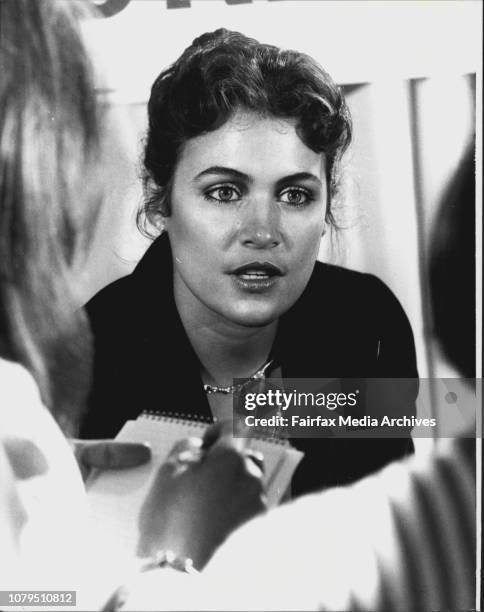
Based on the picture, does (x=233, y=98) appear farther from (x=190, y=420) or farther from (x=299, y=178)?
(x=190, y=420)

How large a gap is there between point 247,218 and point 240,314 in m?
0.18

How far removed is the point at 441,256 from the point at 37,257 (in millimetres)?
755

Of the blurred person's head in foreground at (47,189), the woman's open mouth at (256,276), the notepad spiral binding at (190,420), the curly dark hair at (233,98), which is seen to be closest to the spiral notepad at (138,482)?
the notepad spiral binding at (190,420)

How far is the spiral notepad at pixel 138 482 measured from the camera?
1.34 meters

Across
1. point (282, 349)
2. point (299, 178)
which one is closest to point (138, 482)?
point (282, 349)

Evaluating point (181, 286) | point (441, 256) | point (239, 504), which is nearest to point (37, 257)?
point (181, 286)

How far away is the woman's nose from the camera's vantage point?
128cm

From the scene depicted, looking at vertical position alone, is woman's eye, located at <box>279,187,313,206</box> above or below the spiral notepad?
above

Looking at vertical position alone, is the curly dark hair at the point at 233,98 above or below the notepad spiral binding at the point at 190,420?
above

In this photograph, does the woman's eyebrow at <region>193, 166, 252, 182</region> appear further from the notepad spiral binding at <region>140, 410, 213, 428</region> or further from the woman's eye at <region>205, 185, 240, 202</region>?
the notepad spiral binding at <region>140, 410, 213, 428</region>

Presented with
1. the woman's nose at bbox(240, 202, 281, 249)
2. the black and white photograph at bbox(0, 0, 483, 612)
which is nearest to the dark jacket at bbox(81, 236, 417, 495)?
the black and white photograph at bbox(0, 0, 483, 612)

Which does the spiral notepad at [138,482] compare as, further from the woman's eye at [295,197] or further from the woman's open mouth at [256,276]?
the woman's eye at [295,197]

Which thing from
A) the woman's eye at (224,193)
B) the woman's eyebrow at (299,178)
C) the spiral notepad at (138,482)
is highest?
the woman's eyebrow at (299,178)

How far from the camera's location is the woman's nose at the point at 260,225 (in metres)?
1.28
